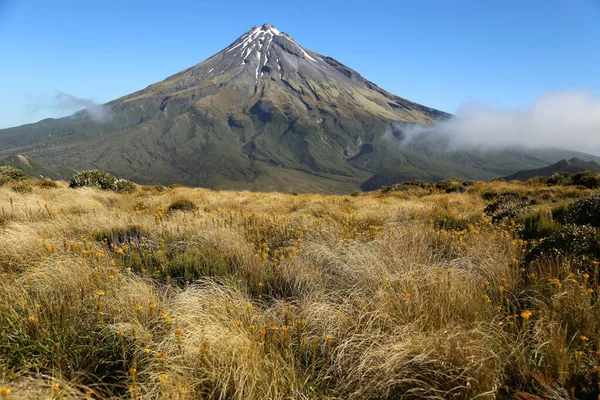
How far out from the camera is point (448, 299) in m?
3.40

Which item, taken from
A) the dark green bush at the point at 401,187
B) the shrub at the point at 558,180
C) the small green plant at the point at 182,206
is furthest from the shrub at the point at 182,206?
the shrub at the point at 558,180

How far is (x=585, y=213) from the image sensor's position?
6809 millimetres

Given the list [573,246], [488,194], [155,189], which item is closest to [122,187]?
[155,189]

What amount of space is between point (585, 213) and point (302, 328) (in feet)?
22.2

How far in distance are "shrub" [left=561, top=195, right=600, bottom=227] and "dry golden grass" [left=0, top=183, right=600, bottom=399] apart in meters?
2.22

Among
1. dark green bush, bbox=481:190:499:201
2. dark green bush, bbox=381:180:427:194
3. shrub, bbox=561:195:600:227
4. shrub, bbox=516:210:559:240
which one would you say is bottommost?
dark green bush, bbox=381:180:427:194

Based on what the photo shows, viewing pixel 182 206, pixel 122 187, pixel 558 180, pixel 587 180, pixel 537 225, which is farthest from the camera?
pixel 558 180

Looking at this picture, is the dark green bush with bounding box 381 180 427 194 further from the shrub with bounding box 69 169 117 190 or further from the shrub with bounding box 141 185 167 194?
the shrub with bounding box 69 169 117 190

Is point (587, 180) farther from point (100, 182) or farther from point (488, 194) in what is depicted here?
point (100, 182)

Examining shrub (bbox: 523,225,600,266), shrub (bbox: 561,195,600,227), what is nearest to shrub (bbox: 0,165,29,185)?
shrub (bbox: 523,225,600,266)

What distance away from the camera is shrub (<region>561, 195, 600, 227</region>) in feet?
21.4

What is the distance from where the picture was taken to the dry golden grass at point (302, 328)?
2.52 meters

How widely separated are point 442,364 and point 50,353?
3.26 m

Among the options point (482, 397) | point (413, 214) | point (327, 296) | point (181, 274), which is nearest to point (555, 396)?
point (482, 397)
